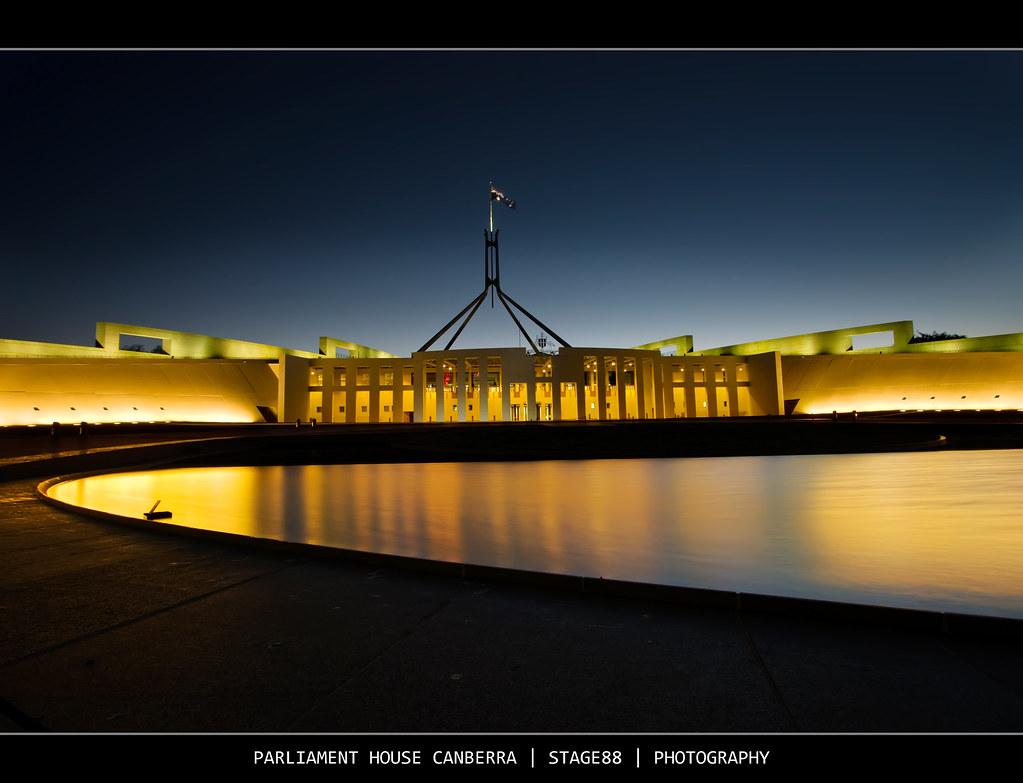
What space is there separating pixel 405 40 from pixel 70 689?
2.84 m

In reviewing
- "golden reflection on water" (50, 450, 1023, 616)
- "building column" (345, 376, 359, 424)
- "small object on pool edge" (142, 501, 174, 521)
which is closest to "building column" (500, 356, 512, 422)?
"building column" (345, 376, 359, 424)

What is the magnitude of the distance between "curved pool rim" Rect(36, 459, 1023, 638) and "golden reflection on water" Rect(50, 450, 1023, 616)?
793 mm

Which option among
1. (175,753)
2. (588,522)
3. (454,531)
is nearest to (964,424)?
(588,522)

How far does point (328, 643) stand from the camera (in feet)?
8.36

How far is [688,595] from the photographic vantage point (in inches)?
121

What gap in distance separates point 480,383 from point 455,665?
32762mm

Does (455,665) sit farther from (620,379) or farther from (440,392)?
(620,379)

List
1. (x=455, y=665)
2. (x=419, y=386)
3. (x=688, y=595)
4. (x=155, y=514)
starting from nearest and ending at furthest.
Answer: (x=455, y=665)
(x=688, y=595)
(x=155, y=514)
(x=419, y=386)

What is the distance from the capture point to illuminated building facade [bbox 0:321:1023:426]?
33500 mm

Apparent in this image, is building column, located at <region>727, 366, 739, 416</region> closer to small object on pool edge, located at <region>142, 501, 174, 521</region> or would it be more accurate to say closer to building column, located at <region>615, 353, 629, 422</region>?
building column, located at <region>615, 353, 629, 422</region>

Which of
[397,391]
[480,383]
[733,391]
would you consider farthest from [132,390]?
[733,391]

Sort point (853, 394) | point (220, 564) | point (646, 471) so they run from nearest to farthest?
point (220, 564) < point (646, 471) < point (853, 394)

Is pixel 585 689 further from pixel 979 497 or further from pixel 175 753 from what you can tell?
pixel 979 497

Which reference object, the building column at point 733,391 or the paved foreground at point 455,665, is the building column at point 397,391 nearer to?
the building column at point 733,391
